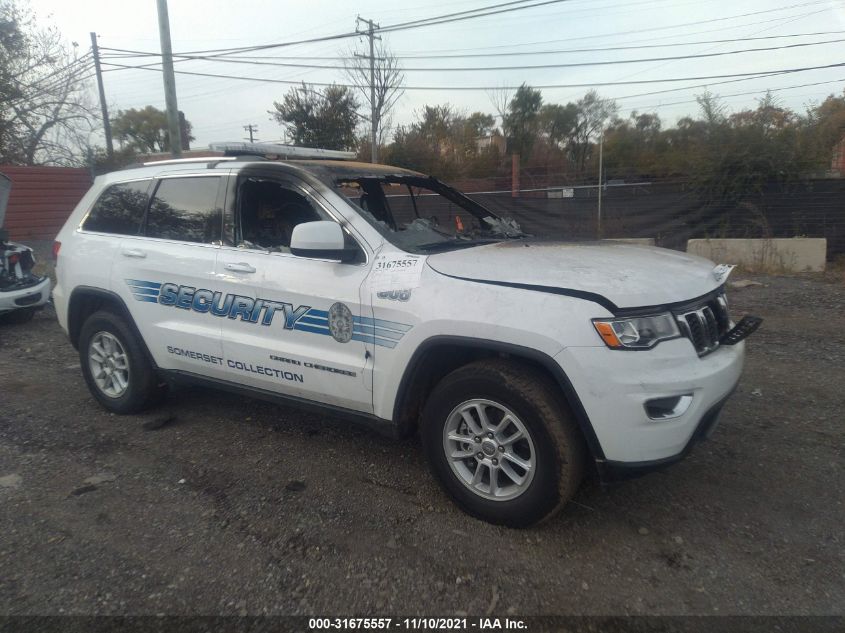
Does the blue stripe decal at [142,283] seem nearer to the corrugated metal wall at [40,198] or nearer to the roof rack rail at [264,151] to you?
the roof rack rail at [264,151]

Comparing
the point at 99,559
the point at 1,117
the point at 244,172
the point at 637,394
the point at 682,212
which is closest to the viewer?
the point at 637,394

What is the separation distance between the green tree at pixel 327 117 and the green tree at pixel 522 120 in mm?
10034

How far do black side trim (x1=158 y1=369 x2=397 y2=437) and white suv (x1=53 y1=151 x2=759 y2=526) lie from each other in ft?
0.05

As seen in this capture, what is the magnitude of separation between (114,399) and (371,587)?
301 cm

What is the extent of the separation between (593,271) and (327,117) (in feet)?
92.5

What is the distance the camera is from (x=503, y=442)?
2.99 metres

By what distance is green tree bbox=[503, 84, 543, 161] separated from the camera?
35188 millimetres

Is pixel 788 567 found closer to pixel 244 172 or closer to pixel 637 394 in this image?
pixel 637 394

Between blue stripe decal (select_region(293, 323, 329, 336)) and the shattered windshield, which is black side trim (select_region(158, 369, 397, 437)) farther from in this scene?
the shattered windshield

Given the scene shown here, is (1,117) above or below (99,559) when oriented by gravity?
above

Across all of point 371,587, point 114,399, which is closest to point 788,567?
point 371,587

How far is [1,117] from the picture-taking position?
73.1ft

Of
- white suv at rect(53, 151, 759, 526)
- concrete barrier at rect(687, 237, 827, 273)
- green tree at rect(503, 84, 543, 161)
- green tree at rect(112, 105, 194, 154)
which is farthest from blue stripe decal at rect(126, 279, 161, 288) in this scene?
green tree at rect(112, 105, 194, 154)

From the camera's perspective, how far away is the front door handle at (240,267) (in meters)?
3.77
